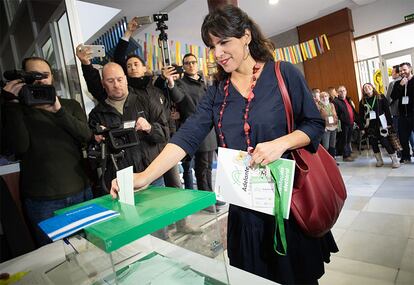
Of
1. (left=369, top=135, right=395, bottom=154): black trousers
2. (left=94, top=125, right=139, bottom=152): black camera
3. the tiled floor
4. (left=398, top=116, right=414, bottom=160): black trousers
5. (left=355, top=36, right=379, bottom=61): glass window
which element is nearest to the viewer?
(left=94, top=125, right=139, bottom=152): black camera

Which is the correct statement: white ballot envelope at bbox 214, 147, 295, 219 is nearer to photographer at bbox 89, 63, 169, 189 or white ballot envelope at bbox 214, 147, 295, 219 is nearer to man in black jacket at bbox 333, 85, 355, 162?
photographer at bbox 89, 63, 169, 189

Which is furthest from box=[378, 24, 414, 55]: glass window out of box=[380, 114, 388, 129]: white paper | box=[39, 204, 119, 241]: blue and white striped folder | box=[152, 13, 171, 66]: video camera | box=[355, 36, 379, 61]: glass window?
box=[39, 204, 119, 241]: blue and white striped folder

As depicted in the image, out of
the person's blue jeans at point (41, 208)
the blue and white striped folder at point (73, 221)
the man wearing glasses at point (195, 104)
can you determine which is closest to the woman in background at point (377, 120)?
the man wearing glasses at point (195, 104)

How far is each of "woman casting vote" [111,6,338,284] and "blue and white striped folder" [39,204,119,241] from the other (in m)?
0.21

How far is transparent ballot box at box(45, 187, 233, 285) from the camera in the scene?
599 mm

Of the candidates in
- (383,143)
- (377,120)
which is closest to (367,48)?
(377,120)

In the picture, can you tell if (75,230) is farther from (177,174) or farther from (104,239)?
(177,174)

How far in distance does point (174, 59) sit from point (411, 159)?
4.72 m

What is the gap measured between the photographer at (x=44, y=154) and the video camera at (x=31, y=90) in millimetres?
52

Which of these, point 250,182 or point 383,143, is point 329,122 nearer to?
point 383,143

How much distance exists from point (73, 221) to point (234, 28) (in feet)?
2.34

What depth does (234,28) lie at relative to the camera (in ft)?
3.02

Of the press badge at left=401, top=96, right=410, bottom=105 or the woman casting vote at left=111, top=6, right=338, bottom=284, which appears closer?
the woman casting vote at left=111, top=6, right=338, bottom=284

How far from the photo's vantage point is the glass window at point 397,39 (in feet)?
21.9
